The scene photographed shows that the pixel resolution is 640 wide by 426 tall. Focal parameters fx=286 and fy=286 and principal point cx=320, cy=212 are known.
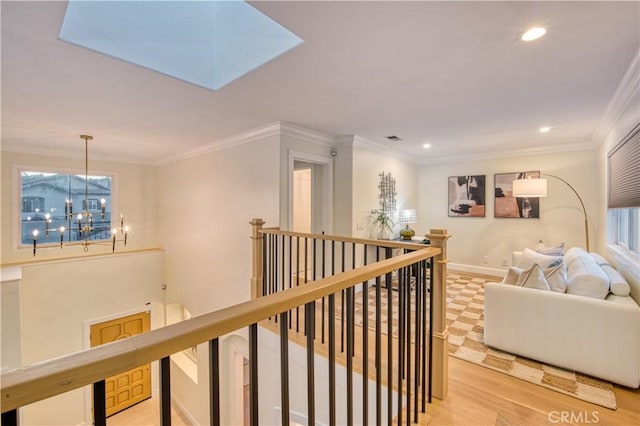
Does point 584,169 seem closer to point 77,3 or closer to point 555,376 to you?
point 555,376

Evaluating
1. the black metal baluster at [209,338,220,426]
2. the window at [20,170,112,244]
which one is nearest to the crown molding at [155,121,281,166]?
the window at [20,170,112,244]

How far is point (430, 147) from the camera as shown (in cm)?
499

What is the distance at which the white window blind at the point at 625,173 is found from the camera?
8.14ft

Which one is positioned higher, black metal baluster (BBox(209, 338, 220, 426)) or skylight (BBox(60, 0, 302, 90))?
skylight (BBox(60, 0, 302, 90))

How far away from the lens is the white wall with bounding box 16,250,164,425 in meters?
4.74

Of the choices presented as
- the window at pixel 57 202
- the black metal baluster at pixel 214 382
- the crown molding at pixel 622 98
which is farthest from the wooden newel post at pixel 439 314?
the window at pixel 57 202

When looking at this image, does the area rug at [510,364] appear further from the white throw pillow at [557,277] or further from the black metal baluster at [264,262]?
the black metal baluster at [264,262]

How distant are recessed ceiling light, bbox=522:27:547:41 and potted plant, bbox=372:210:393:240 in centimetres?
319

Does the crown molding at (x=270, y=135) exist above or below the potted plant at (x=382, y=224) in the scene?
above

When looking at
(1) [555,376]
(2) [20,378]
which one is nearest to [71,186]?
(2) [20,378]

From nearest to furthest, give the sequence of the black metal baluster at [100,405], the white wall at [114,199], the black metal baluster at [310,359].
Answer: the black metal baluster at [100,405], the black metal baluster at [310,359], the white wall at [114,199]

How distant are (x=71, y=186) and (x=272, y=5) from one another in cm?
594

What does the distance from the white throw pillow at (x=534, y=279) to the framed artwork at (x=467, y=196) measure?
10.1 ft

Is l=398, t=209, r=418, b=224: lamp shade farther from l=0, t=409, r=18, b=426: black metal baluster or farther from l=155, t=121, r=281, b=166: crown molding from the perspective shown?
l=0, t=409, r=18, b=426: black metal baluster
